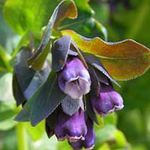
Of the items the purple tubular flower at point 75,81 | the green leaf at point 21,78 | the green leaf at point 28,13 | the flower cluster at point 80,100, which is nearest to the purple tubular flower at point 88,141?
the flower cluster at point 80,100

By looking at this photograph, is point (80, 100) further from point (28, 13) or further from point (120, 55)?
point (28, 13)

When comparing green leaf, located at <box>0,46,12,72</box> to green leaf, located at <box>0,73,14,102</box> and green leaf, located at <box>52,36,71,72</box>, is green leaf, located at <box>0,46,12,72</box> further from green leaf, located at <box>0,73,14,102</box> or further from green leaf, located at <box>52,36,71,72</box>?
green leaf, located at <box>52,36,71,72</box>

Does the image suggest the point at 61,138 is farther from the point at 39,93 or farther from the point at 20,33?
the point at 20,33

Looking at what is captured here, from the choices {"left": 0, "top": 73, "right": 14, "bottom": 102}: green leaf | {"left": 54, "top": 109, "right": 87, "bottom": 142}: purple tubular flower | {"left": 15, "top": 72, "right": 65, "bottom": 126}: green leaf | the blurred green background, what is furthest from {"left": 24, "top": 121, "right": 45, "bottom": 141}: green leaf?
{"left": 54, "top": 109, "right": 87, "bottom": 142}: purple tubular flower

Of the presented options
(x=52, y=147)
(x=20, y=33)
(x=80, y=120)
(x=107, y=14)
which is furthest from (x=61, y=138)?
(x=107, y=14)

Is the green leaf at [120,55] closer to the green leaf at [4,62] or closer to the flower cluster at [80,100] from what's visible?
the flower cluster at [80,100]

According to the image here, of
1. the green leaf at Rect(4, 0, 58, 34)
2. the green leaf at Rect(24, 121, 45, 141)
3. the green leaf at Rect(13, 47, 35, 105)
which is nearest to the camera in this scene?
the green leaf at Rect(13, 47, 35, 105)

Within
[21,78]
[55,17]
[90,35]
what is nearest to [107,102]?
[55,17]
